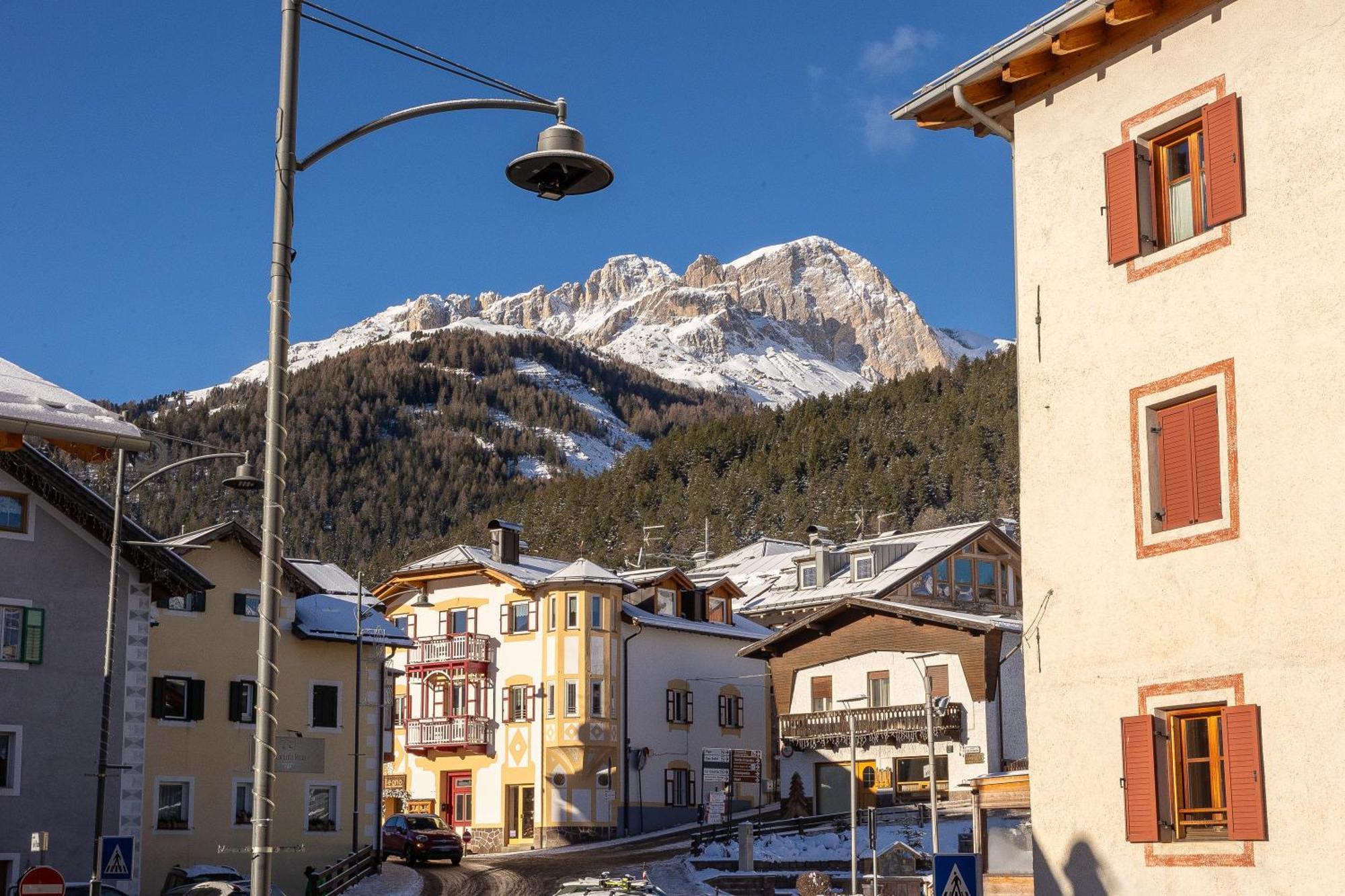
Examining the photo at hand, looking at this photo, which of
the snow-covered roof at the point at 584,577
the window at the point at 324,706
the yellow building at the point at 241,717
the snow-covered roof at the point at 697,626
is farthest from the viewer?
the snow-covered roof at the point at 697,626

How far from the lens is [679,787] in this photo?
2926 inches

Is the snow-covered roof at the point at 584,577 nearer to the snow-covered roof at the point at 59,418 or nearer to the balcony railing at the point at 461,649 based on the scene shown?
the balcony railing at the point at 461,649

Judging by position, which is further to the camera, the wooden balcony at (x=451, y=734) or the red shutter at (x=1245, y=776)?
the wooden balcony at (x=451, y=734)

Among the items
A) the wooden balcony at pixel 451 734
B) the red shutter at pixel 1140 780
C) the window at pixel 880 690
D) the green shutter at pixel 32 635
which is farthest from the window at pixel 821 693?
the red shutter at pixel 1140 780

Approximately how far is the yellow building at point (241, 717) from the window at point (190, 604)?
0.11 ft

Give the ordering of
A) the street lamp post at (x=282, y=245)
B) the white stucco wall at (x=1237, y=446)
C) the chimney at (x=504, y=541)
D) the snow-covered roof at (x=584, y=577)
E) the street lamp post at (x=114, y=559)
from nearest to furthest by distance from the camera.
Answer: the street lamp post at (x=282, y=245) < the white stucco wall at (x=1237, y=446) < the street lamp post at (x=114, y=559) < the snow-covered roof at (x=584, y=577) < the chimney at (x=504, y=541)

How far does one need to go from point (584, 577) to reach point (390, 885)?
2201 cm

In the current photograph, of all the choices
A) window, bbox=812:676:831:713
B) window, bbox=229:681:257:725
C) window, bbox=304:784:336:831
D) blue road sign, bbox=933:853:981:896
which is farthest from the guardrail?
blue road sign, bbox=933:853:981:896

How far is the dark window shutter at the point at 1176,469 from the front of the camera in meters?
20.4

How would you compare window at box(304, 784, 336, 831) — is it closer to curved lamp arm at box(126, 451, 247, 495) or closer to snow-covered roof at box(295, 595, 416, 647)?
snow-covered roof at box(295, 595, 416, 647)

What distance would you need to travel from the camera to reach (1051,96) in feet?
75.6

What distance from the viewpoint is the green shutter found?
40625mm

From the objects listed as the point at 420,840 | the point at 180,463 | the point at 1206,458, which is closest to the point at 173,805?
the point at 420,840

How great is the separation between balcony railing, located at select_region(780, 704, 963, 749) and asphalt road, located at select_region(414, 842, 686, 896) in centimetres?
644
